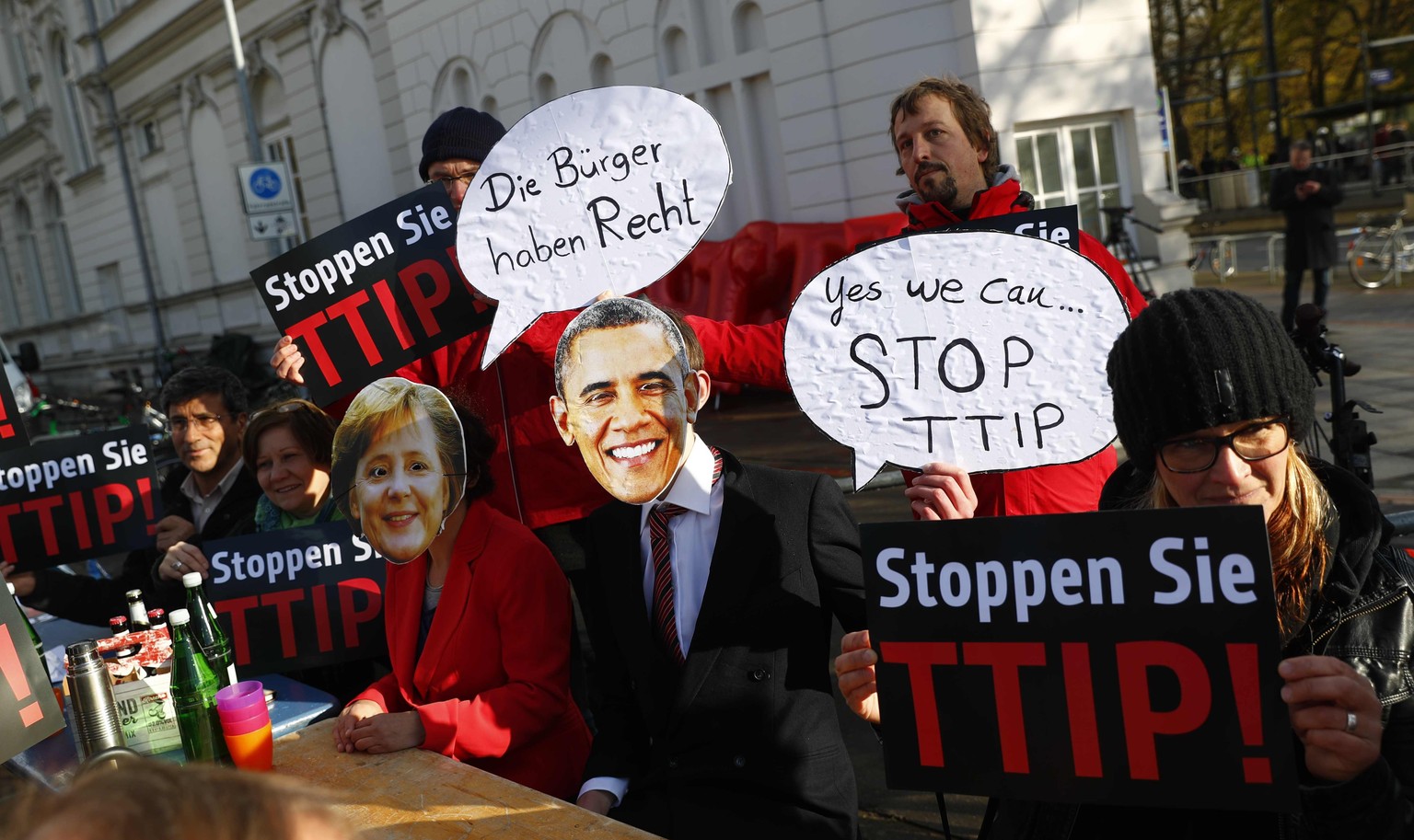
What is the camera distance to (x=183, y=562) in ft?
10.3

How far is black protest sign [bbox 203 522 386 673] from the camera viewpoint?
9.59ft

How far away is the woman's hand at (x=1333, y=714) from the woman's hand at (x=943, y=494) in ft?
1.97

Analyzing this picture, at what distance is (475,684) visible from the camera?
249cm

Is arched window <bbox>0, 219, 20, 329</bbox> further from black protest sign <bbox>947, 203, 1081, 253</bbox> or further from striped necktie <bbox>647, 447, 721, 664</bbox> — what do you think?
black protest sign <bbox>947, 203, 1081, 253</bbox>

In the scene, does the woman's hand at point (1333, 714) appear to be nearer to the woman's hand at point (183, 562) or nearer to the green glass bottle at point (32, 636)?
the green glass bottle at point (32, 636)

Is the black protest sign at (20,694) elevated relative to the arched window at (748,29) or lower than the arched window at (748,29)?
lower

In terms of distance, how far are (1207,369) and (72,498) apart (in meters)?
3.33

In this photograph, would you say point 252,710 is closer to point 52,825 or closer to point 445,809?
point 445,809

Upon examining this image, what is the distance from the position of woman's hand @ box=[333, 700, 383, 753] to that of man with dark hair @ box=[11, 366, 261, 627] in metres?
1.25

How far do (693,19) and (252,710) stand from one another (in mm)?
10573

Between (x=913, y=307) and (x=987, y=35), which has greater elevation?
(x=987, y=35)

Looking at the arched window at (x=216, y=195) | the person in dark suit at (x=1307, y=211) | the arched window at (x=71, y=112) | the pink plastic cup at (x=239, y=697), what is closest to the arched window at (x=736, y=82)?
the person in dark suit at (x=1307, y=211)

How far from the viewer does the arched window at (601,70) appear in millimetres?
13039

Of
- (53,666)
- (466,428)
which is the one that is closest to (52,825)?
(466,428)
